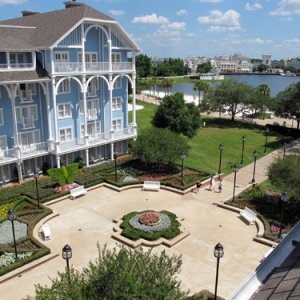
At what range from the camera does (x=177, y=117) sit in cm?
3825

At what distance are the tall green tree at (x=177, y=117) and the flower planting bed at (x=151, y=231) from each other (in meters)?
17.6

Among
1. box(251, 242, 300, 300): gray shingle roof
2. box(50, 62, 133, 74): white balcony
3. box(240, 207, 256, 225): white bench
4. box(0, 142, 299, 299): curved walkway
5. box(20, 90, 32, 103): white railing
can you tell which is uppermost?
box(50, 62, 133, 74): white balcony

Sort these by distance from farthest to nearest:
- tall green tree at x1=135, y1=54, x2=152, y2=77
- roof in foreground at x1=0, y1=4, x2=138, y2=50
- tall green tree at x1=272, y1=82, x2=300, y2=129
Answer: tall green tree at x1=135, y1=54, x2=152, y2=77 < tall green tree at x1=272, y1=82, x2=300, y2=129 < roof in foreground at x1=0, y1=4, x2=138, y2=50

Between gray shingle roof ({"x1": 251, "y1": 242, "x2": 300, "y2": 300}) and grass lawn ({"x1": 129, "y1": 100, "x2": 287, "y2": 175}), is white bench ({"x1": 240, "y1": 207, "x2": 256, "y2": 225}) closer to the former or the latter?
grass lawn ({"x1": 129, "y1": 100, "x2": 287, "y2": 175})

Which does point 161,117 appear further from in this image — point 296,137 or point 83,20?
point 296,137

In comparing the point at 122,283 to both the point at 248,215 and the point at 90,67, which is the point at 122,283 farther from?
the point at 90,67

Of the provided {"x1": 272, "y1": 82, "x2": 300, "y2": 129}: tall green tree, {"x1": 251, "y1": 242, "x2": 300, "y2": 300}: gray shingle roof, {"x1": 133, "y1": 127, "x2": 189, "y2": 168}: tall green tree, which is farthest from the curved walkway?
{"x1": 272, "y1": 82, "x2": 300, "y2": 129}: tall green tree

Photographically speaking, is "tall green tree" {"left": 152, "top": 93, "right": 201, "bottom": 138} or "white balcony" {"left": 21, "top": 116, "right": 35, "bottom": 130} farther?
"tall green tree" {"left": 152, "top": 93, "right": 201, "bottom": 138}

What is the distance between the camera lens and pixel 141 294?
9.17 meters

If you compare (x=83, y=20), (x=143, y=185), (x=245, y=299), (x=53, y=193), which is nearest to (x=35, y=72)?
(x=83, y=20)

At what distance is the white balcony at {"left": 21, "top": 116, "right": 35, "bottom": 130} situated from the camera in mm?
28203

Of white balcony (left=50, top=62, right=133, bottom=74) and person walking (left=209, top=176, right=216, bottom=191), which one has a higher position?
white balcony (left=50, top=62, right=133, bottom=74)

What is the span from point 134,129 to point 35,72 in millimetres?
11353

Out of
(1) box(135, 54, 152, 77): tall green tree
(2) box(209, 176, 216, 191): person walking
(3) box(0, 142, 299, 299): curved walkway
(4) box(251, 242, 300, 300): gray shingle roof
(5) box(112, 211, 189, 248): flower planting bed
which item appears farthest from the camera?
(1) box(135, 54, 152, 77): tall green tree
